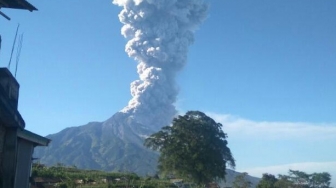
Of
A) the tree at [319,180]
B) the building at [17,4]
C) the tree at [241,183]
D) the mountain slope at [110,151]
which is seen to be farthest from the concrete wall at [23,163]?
the mountain slope at [110,151]

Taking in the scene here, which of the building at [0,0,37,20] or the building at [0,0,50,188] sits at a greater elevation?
the building at [0,0,37,20]

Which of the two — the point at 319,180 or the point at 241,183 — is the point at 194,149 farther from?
the point at 319,180

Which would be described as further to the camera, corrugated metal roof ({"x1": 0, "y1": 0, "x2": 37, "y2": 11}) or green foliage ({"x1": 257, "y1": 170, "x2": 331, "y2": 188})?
green foliage ({"x1": 257, "y1": 170, "x2": 331, "y2": 188})

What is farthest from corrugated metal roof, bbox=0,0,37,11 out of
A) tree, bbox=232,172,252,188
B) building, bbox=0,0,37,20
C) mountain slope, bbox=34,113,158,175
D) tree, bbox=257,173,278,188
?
mountain slope, bbox=34,113,158,175

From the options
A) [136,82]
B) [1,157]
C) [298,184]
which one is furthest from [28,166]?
[136,82]

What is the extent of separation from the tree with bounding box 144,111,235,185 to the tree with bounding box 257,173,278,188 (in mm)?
7866

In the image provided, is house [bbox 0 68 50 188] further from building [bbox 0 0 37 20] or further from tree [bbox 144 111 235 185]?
tree [bbox 144 111 235 185]

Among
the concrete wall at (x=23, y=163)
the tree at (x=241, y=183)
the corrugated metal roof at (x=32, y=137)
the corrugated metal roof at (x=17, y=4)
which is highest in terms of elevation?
the corrugated metal roof at (x=17, y=4)

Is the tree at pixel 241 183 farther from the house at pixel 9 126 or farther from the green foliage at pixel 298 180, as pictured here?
the house at pixel 9 126

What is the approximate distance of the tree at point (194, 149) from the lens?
1303 inches

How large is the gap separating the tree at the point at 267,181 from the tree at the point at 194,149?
7.87 meters

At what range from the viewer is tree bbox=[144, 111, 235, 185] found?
109ft

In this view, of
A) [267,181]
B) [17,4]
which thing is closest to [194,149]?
[267,181]

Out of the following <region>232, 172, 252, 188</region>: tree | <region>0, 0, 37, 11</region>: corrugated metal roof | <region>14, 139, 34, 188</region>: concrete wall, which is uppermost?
<region>0, 0, 37, 11</region>: corrugated metal roof
